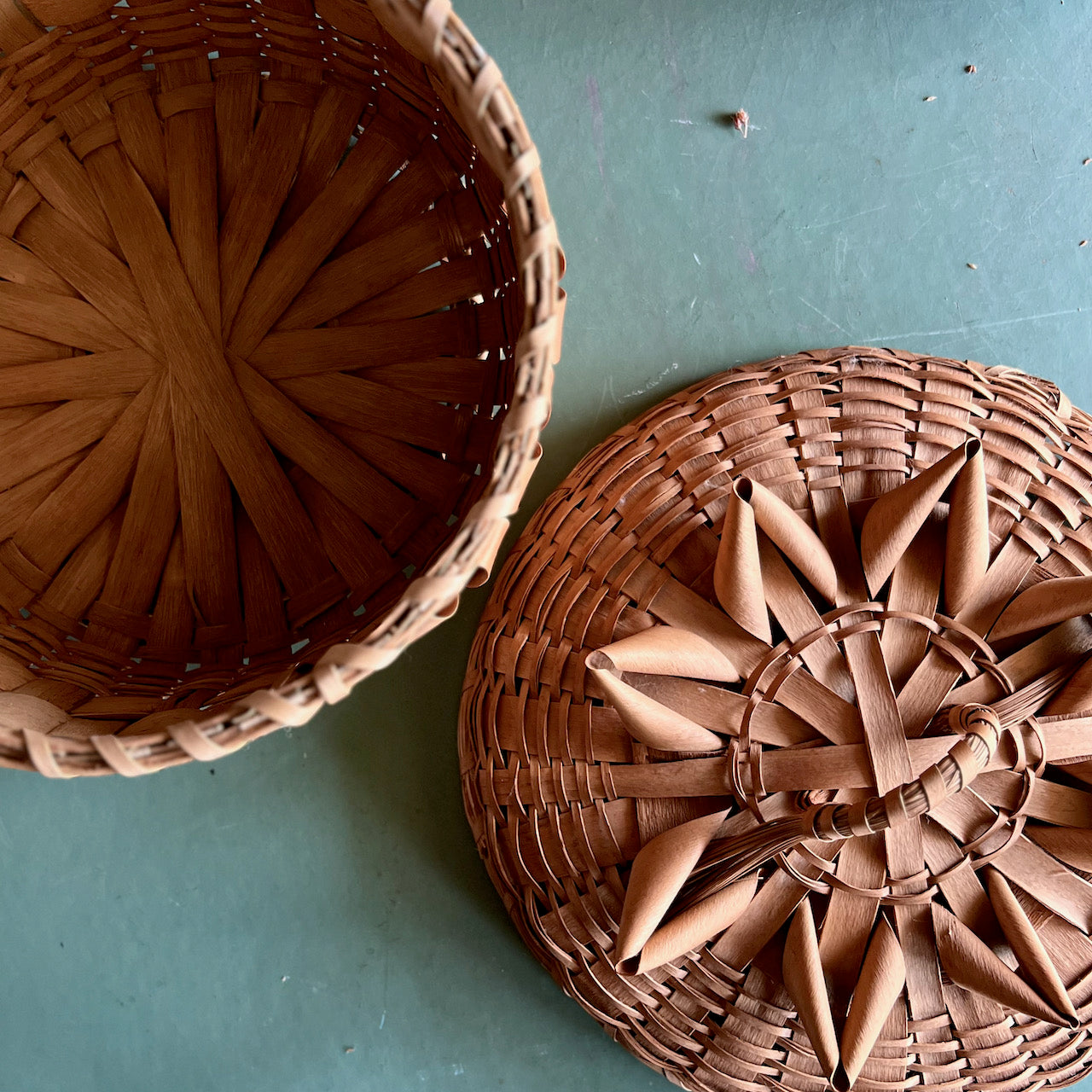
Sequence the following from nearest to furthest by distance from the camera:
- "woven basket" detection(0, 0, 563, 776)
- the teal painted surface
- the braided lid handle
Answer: the braided lid handle
"woven basket" detection(0, 0, 563, 776)
the teal painted surface

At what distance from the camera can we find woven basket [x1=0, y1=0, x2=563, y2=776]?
61cm

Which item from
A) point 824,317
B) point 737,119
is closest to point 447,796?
point 824,317

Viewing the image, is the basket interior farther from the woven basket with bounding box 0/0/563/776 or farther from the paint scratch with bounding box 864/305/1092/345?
the paint scratch with bounding box 864/305/1092/345

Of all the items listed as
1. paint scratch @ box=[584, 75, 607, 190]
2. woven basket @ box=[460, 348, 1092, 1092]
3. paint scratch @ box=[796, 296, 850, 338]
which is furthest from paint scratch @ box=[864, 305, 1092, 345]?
paint scratch @ box=[584, 75, 607, 190]

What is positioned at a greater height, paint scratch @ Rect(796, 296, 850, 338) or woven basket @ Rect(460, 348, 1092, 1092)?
paint scratch @ Rect(796, 296, 850, 338)

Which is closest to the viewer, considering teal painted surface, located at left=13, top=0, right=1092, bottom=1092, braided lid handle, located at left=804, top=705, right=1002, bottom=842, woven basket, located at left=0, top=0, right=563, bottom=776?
braided lid handle, located at left=804, top=705, right=1002, bottom=842

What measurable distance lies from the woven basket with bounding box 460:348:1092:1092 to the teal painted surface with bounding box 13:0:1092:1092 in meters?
0.15

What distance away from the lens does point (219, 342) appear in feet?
2.09

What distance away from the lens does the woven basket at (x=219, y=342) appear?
0.61 metres

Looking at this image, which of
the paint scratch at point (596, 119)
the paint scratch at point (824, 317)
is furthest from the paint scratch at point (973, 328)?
the paint scratch at point (596, 119)

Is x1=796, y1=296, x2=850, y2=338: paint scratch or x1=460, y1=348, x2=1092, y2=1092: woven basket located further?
x1=796, y1=296, x2=850, y2=338: paint scratch

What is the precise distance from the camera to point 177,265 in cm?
63

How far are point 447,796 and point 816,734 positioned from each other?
33 centimetres

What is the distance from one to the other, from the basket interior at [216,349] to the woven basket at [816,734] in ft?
0.50
